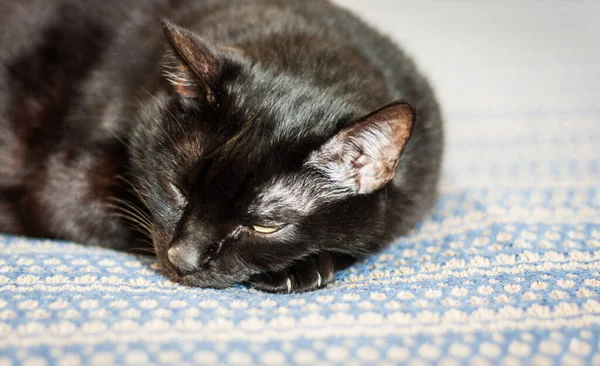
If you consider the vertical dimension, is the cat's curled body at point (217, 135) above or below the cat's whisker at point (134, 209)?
above

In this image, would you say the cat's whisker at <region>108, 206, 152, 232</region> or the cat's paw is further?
the cat's whisker at <region>108, 206, 152, 232</region>

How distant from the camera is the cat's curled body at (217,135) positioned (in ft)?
2.82

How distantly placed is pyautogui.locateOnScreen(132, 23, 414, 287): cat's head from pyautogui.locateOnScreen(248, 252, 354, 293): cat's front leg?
0.06 feet

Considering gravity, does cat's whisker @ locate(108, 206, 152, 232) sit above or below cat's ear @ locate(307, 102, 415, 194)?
below

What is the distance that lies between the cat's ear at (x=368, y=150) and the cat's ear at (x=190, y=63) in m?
0.21

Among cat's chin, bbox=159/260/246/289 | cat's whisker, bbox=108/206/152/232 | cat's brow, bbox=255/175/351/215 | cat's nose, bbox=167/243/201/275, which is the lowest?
cat's whisker, bbox=108/206/152/232

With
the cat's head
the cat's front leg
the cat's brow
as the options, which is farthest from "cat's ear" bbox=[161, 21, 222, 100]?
the cat's front leg

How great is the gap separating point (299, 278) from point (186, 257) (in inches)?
7.0

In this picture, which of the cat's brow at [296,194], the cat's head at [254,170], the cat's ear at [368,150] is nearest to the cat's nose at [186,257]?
the cat's head at [254,170]

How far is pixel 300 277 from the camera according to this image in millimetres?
884

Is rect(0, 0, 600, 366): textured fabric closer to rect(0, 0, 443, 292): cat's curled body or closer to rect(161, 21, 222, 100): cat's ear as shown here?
rect(0, 0, 443, 292): cat's curled body

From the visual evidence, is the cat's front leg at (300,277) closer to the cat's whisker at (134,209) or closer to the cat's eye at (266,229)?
the cat's eye at (266,229)

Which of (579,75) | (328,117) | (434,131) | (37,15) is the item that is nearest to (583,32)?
(579,75)

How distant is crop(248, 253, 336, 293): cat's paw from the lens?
87 centimetres
